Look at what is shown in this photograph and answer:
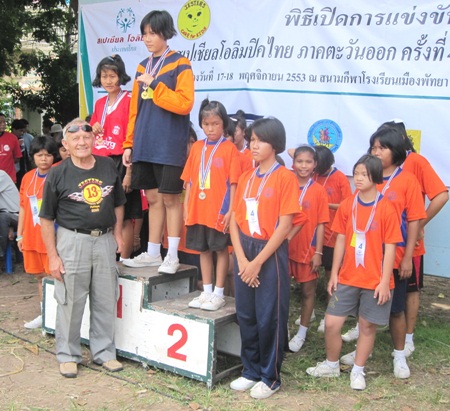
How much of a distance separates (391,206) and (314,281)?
43.9 inches

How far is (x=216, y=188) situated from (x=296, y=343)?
1.46 m

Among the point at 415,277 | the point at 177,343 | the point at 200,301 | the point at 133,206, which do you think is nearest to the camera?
the point at 177,343

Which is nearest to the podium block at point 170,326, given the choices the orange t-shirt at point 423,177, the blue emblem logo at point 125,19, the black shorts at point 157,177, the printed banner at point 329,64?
the black shorts at point 157,177

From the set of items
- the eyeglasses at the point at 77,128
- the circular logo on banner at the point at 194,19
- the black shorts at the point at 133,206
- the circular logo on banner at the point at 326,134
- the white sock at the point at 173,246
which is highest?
the circular logo on banner at the point at 194,19

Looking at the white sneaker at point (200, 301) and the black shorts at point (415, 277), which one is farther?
the black shorts at point (415, 277)

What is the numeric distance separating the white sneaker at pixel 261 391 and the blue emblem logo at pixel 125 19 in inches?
174

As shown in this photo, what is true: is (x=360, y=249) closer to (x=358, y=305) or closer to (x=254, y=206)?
(x=358, y=305)

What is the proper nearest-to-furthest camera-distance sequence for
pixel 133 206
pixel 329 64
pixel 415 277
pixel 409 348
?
pixel 415 277 < pixel 409 348 < pixel 133 206 < pixel 329 64

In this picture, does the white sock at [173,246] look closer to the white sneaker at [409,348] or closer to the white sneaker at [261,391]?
the white sneaker at [261,391]

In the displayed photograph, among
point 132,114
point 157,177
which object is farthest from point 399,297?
point 132,114

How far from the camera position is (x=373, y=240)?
3680 mm

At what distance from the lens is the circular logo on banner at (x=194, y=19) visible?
5.96m

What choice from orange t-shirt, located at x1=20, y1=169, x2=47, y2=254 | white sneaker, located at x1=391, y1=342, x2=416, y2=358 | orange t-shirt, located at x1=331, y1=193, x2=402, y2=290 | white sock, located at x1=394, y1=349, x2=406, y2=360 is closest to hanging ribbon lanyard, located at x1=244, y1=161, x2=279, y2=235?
orange t-shirt, located at x1=331, y1=193, x2=402, y2=290

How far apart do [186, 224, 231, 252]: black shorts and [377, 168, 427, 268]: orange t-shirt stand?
3.71 feet
